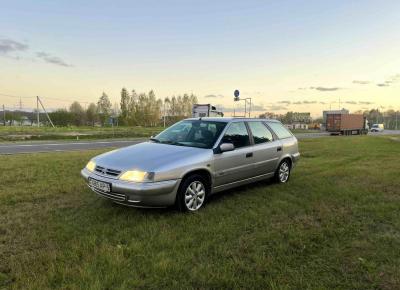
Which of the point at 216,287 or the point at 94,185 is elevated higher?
the point at 94,185

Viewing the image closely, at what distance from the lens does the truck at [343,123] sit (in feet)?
156

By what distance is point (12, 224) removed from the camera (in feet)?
14.8

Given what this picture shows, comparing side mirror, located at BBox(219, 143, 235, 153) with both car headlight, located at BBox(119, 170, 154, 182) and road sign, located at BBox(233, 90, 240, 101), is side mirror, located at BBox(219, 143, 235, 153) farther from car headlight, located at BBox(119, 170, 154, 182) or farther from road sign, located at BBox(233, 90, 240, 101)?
road sign, located at BBox(233, 90, 240, 101)

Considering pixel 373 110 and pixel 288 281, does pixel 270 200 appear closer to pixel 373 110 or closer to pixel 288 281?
pixel 288 281

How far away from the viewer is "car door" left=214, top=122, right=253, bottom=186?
18.5 ft

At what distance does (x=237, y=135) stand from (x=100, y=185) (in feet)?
8.97

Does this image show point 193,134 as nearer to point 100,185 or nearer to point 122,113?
point 100,185

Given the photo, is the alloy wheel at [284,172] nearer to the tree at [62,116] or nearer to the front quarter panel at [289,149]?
the front quarter panel at [289,149]

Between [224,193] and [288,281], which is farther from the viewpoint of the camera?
[224,193]

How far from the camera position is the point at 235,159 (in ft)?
19.5

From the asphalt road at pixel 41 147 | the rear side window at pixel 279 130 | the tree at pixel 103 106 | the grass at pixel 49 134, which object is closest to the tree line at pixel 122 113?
the tree at pixel 103 106

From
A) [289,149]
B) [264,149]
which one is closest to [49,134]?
[289,149]

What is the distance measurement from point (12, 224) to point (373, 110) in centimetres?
15488

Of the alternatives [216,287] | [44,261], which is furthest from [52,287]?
[216,287]
